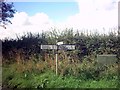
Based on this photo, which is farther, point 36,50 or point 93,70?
point 36,50

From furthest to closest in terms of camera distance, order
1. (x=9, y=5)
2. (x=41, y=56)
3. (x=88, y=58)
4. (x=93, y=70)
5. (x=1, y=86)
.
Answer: (x=9, y=5), (x=41, y=56), (x=88, y=58), (x=93, y=70), (x=1, y=86)

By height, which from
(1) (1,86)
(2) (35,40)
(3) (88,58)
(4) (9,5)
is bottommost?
(1) (1,86)

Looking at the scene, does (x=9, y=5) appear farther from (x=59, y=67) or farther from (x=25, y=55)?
(x=59, y=67)

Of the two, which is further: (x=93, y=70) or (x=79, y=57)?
(x=79, y=57)

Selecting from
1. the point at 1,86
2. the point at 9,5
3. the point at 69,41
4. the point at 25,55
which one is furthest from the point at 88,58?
the point at 9,5

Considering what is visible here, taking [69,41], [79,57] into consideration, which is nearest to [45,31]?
[69,41]

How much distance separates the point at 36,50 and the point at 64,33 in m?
2.09

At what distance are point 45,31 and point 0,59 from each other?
130 inches

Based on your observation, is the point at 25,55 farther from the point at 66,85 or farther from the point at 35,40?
the point at 66,85

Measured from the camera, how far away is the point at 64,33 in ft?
52.3

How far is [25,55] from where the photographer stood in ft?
52.5

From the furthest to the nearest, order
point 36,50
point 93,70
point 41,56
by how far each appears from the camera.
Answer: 1. point 36,50
2. point 41,56
3. point 93,70

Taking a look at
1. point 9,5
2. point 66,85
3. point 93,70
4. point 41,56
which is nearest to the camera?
point 66,85

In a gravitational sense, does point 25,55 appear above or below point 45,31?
below
